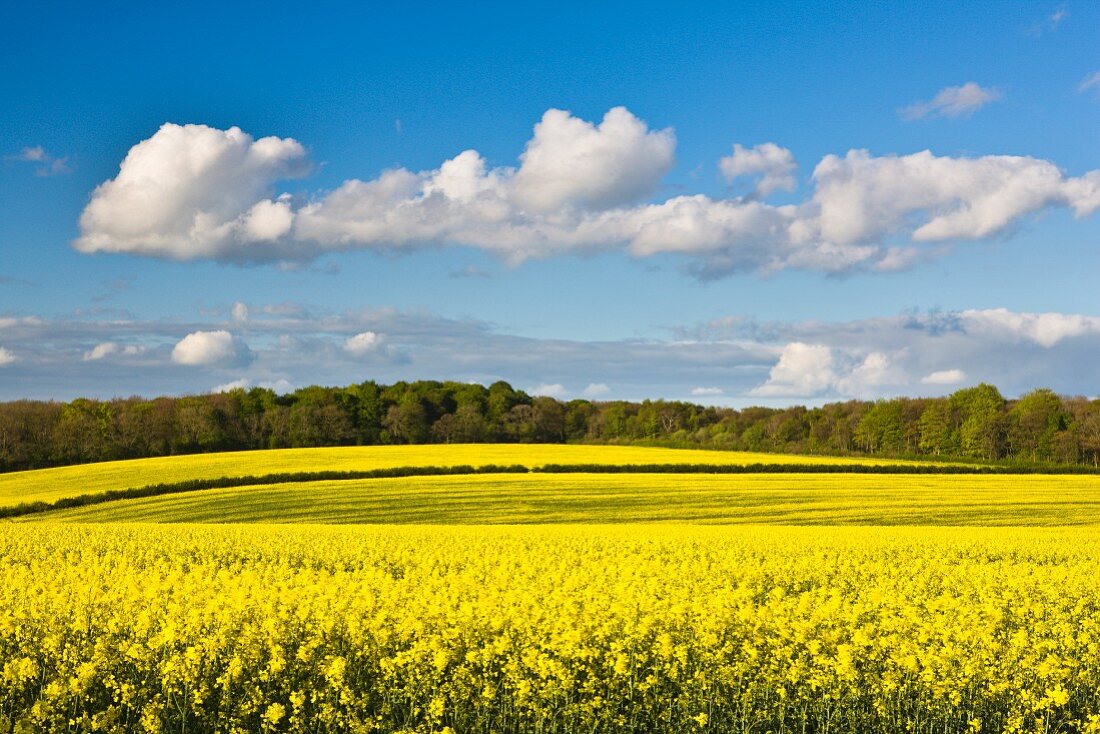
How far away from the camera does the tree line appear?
76.6 meters

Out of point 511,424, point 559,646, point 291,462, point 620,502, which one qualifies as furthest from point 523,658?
point 511,424

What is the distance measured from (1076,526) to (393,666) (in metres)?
36.6

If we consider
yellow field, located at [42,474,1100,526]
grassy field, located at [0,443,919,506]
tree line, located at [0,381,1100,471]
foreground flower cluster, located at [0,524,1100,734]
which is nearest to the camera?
foreground flower cluster, located at [0,524,1100,734]

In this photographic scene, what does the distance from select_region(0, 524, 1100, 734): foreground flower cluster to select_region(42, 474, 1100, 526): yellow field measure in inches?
988

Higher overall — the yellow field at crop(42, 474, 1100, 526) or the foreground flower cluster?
the foreground flower cluster

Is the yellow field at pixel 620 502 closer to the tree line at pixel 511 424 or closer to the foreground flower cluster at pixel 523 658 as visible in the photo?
the foreground flower cluster at pixel 523 658

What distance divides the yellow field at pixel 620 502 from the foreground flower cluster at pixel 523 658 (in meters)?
25.1

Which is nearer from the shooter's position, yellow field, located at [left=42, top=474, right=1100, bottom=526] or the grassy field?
yellow field, located at [left=42, top=474, right=1100, bottom=526]

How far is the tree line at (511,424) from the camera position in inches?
3014

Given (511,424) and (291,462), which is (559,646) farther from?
(511,424)

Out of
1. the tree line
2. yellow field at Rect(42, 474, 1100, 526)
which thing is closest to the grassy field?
yellow field at Rect(42, 474, 1100, 526)

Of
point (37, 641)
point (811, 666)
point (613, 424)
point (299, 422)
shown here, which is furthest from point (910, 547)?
point (613, 424)

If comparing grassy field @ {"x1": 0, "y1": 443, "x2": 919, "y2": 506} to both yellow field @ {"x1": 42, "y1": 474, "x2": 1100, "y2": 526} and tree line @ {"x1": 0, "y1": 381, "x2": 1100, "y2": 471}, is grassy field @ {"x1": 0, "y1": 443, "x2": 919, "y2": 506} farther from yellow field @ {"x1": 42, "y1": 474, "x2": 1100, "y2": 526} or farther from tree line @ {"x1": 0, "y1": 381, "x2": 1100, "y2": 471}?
tree line @ {"x1": 0, "y1": 381, "x2": 1100, "y2": 471}

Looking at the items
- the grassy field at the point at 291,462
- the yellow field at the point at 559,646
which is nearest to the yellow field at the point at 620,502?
the grassy field at the point at 291,462
